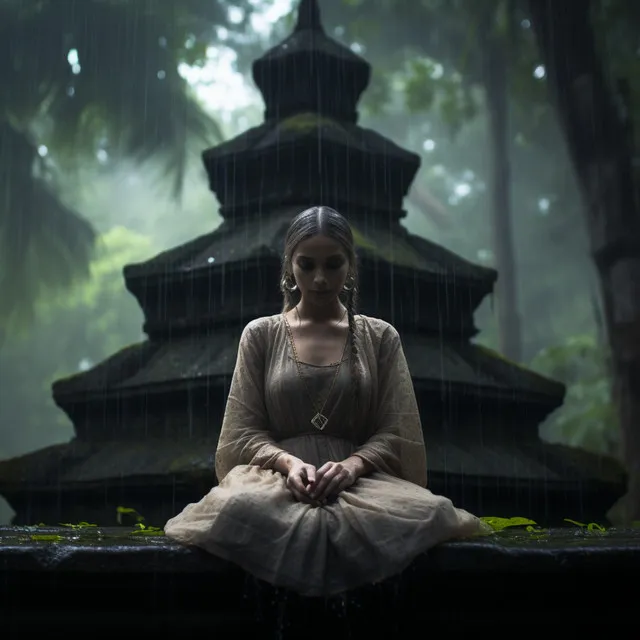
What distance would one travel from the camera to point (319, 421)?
3.32 m

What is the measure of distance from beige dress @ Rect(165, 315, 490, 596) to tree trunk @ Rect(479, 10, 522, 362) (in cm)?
1429

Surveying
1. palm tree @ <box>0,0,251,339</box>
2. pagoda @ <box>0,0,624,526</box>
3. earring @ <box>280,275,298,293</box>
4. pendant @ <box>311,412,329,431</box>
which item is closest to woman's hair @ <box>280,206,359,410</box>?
earring @ <box>280,275,298,293</box>

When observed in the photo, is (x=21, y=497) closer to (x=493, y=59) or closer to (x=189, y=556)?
(x=189, y=556)

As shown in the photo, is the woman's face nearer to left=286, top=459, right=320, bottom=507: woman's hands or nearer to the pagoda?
left=286, top=459, right=320, bottom=507: woman's hands

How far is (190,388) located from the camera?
17.4ft

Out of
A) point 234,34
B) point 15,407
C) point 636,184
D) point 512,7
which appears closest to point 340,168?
point 636,184

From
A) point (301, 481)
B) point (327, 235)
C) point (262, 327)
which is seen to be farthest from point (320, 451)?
point (327, 235)

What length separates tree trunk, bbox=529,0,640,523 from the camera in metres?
8.18

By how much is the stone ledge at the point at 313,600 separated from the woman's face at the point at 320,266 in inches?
43.3

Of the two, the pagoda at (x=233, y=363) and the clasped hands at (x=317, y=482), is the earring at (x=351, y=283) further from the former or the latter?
the pagoda at (x=233, y=363)

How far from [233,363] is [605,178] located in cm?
509

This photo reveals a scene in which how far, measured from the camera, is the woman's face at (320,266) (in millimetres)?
3312

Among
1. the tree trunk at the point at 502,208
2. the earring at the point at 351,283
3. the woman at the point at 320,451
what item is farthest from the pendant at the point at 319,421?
the tree trunk at the point at 502,208

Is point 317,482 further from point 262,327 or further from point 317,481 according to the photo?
point 262,327
